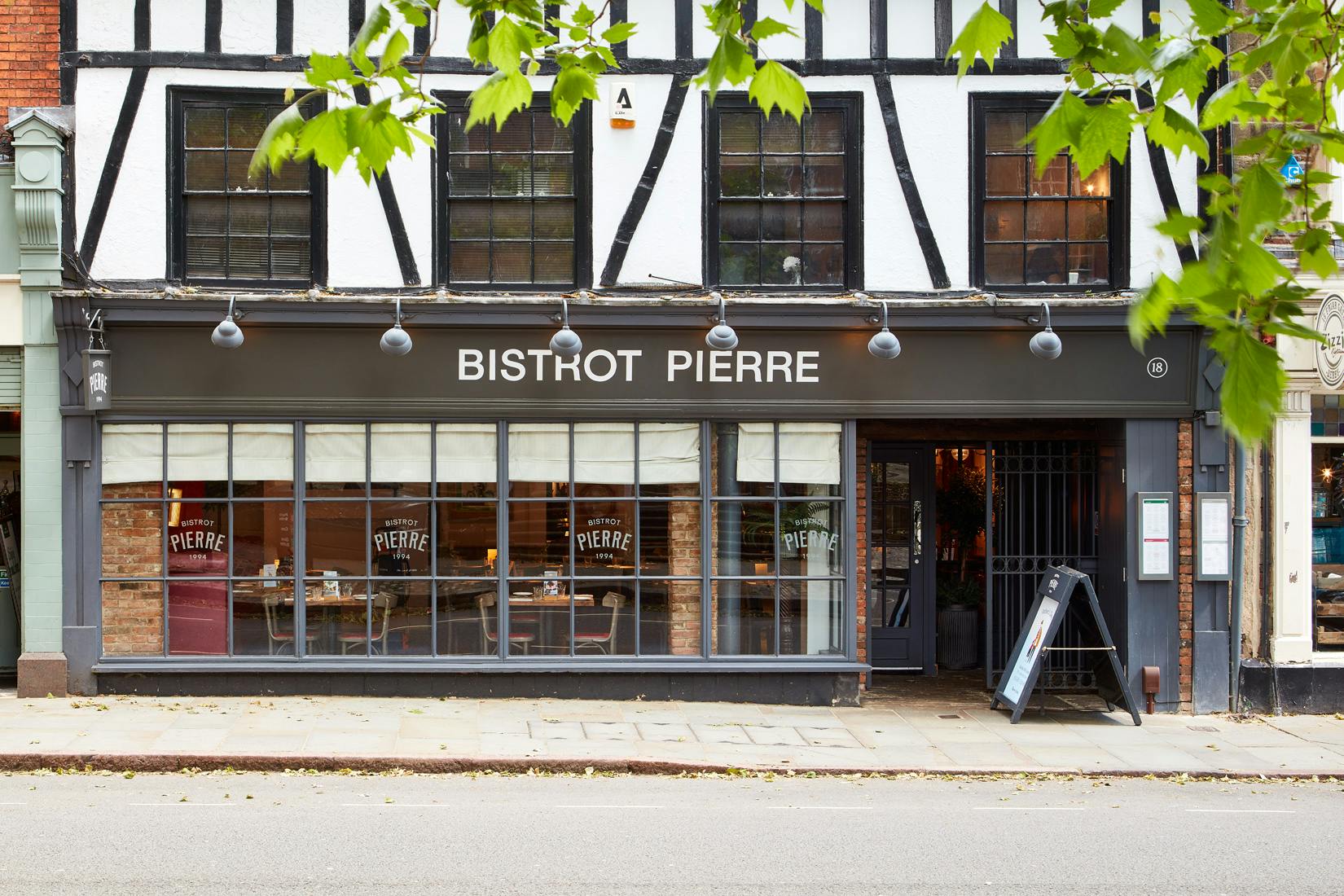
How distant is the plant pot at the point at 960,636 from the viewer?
1474cm

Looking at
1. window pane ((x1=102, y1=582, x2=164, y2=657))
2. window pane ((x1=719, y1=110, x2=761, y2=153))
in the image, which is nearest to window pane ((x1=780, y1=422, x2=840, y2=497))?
window pane ((x1=719, y1=110, x2=761, y2=153))

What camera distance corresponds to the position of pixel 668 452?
12.2m

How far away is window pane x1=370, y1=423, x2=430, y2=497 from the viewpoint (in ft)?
39.3

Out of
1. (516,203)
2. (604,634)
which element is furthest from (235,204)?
(604,634)

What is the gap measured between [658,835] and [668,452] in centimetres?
504

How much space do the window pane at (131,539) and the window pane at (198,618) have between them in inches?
12.5

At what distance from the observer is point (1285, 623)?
12.4 meters

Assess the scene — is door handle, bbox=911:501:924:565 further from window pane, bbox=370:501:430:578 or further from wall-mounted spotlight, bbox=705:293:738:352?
window pane, bbox=370:501:430:578

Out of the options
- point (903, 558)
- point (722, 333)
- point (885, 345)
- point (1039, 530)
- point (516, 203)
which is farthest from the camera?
point (903, 558)

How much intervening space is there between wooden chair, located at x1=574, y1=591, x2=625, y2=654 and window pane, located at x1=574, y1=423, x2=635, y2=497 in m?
1.03

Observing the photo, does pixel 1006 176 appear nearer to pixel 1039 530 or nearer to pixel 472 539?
pixel 1039 530

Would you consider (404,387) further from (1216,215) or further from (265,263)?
(1216,215)

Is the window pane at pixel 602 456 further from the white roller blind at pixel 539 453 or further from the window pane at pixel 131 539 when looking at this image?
the window pane at pixel 131 539

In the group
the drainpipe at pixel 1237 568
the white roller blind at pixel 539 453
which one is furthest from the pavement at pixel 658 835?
the white roller blind at pixel 539 453
